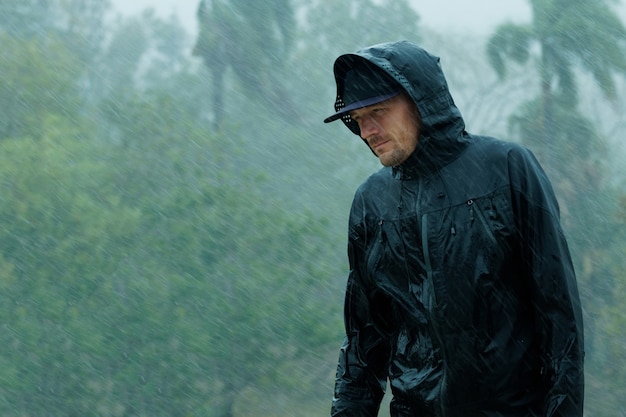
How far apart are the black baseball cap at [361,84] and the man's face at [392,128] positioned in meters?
0.02

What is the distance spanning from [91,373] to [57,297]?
117 centimetres

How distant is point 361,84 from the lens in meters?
2.02

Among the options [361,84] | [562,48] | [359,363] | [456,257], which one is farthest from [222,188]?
[456,257]

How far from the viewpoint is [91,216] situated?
12016 millimetres

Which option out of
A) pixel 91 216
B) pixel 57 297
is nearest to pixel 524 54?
pixel 91 216

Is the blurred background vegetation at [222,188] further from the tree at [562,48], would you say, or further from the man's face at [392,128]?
the man's face at [392,128]

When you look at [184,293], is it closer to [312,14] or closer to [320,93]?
[320,93]

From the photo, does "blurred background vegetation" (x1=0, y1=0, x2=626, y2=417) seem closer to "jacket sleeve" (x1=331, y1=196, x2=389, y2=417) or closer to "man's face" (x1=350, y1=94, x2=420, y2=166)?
"jacket sleeve" (x1=331, y1=196, x2=389, y2=417)

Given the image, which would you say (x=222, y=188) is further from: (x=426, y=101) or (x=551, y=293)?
(x=551, y=293)

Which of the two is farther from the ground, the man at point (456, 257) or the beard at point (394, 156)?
the beard at point (394, 156)

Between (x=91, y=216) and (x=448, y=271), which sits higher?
(x=91, y=216)

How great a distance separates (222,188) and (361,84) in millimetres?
10268

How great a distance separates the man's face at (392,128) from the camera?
78.1 inches

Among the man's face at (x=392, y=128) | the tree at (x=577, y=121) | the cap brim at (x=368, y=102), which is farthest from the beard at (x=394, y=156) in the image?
the tree at (x=577, y=121)
